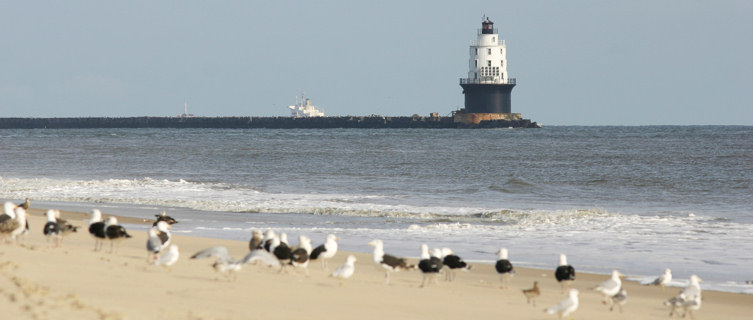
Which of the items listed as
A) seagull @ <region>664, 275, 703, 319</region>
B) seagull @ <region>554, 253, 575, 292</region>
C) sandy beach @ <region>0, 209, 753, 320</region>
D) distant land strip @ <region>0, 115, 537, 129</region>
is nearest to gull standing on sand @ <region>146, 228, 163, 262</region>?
sandy beach @ <region>0, 209, 753, 320</region>

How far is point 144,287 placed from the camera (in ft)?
27.2

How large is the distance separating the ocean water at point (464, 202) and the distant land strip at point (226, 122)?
240 feet

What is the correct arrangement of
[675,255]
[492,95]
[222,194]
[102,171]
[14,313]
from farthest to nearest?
[492,95] → [102,171] → [222,194] → [675,255] → [14,313]

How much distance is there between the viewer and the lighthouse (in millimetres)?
87625

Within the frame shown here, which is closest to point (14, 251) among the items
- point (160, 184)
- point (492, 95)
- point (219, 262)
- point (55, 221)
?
point (55, 221)

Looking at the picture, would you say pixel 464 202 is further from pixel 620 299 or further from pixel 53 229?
pixel 620 299

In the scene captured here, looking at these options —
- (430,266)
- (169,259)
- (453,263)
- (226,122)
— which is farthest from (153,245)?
(226,122)

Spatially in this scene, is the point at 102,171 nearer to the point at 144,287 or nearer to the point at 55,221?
the point at 55,221

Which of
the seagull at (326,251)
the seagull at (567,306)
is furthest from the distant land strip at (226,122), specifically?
the seagull at (567,306)

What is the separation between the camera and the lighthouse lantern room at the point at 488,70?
87562mm

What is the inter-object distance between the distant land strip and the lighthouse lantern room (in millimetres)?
22183

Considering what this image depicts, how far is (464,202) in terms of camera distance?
74.2 ft

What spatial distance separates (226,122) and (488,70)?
52814mm

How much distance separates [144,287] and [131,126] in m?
130
